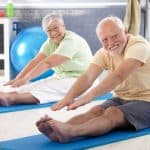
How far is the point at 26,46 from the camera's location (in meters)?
4.24

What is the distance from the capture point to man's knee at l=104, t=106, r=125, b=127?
2238mm

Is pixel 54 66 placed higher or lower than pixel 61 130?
higher

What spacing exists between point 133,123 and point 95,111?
256 mm

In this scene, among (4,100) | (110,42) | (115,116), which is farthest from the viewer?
(4,100)

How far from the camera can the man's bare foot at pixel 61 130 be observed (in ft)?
6.53

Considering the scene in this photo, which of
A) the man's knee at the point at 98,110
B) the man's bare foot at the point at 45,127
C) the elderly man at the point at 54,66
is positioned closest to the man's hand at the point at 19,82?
the elderly man at the point at 54,66

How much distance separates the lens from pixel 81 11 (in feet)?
15.2

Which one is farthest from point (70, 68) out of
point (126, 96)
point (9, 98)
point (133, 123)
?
point (133, 123)

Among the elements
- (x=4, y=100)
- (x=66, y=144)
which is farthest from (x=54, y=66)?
(x=66, y=144)

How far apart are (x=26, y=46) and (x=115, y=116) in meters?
2.21

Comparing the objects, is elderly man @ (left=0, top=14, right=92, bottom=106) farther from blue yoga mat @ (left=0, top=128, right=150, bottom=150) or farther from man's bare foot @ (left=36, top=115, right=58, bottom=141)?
man's bare foot @ (left=36, top=115, right=58, bottom=141)

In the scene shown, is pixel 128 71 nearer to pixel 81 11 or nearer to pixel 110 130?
pixel 110 130

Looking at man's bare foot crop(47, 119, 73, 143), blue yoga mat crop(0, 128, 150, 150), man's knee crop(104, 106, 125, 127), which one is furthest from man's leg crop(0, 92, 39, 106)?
man's bare foot crop(47, 119, 73, 143)

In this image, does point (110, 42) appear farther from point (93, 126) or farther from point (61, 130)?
point (61, 130)
